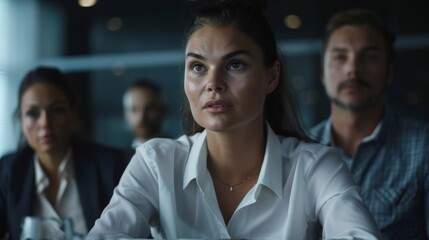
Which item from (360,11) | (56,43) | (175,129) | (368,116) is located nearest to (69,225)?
(368,116)

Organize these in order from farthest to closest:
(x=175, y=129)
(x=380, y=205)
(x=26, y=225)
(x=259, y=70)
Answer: (x=175, y=129) < (x=380, y=205) < (x=259, y=70) < (x=26, y=225)

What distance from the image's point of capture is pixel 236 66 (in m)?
2.25

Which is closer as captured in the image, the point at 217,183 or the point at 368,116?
Answer: the point at 217,183

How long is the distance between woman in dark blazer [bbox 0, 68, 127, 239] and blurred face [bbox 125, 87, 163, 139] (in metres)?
2.03

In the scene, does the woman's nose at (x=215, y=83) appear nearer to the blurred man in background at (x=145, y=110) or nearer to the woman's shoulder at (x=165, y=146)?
the woman's shoulder at (x=165, y=146)

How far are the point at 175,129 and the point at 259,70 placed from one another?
5662 millimetres

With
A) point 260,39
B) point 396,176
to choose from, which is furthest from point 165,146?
point 396,176

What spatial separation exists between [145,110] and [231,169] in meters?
3.56

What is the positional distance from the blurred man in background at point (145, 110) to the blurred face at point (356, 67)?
249 cm

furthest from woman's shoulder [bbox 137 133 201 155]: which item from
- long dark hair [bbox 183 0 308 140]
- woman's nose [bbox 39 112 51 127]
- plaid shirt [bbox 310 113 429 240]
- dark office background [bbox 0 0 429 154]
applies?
dark office background [bbox 0 0 429 154]

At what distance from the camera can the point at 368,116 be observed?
11.2 ft

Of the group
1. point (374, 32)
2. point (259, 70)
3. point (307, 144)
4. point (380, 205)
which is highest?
point (374, 32)

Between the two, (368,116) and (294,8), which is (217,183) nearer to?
(368,116)

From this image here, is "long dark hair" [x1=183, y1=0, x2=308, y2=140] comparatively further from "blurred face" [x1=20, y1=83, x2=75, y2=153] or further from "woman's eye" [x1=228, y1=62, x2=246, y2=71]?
"blurred face" [x1=20, y1=83, x2=75, y2=153]
